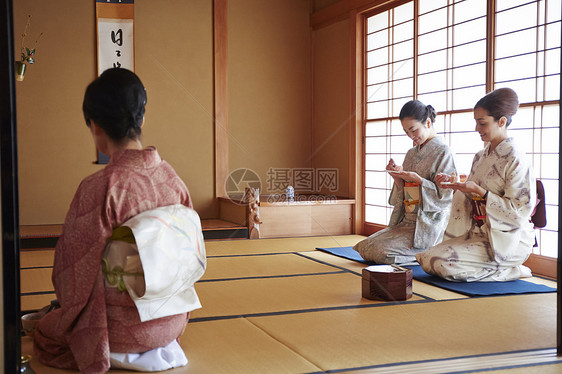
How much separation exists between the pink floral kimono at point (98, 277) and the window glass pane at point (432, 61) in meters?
3.66

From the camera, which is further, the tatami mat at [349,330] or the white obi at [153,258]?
the tatami mat at [349,330]

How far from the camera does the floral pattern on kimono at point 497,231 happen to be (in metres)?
3.67

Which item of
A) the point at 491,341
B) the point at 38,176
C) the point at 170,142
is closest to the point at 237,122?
the point at 170,142

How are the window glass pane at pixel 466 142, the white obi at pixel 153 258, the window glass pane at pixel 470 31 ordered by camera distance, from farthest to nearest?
the window glass pane at pixel 466 142
the window glass pane at pixel 470 31
the white obi at pixel 153 258

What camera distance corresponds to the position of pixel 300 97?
7199 mm

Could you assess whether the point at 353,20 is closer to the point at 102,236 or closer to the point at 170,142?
the point at 170,142

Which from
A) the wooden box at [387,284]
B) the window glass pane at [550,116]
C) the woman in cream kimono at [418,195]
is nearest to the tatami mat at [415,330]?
the wooden box at [387,284]

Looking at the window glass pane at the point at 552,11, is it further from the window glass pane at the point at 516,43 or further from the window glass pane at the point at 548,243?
the window glass pane at the point at 548,243

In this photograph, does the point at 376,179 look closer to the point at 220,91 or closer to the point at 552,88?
the point at 220,91

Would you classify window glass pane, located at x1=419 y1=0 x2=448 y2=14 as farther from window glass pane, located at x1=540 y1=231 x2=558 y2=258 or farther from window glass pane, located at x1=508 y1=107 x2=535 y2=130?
window glass pane, located at x1=540 y1=231 x2=558 y2=258

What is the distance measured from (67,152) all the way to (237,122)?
194 centimetres

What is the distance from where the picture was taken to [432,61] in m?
5.29

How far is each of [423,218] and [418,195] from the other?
18 centimetres

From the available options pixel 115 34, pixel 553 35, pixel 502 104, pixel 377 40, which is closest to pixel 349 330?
pixel 502 104
